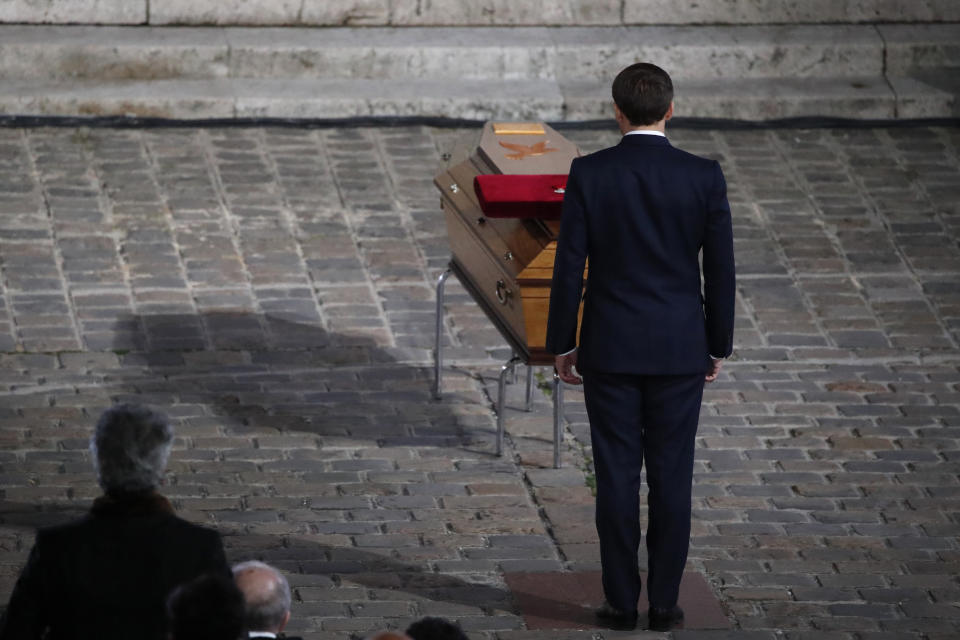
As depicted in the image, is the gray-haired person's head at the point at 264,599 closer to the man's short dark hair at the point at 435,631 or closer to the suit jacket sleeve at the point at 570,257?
the man's short dark hair at the point at 435,631

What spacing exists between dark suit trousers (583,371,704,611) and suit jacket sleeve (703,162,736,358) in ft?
0.80

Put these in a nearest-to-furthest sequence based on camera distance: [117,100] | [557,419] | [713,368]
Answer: [713,368]
[557,419]
[117,100]

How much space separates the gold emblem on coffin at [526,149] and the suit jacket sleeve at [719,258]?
78.1 inches

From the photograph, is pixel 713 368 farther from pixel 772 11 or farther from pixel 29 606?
pixel 772 11

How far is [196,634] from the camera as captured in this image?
3.54 m

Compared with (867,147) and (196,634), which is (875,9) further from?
(196,634)

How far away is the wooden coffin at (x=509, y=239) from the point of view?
6.90 m

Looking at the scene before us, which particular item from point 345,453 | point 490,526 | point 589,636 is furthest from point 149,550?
point 345,453

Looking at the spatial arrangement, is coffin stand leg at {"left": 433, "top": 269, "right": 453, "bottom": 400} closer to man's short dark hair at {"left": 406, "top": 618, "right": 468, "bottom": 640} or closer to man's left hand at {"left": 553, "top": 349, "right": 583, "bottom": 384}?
man's left hand at {"left": 553, "top": 349, "right": 583, "bottom": 384}

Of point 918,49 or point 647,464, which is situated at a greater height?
point 647,464

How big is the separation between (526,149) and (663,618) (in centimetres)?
252

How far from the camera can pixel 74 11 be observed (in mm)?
11859

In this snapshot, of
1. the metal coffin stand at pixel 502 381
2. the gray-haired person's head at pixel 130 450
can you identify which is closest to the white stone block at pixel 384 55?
the metal coffin stand at pixel 502 381

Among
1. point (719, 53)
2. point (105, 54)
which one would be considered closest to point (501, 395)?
point (105, 54)
